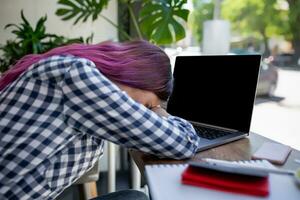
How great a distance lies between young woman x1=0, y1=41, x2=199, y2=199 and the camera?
2.12 feet

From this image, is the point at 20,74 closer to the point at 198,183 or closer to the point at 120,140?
the point at 120,140

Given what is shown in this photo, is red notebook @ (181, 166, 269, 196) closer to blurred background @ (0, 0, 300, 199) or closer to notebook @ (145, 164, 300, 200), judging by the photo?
notebook @ (145, 164, 300, 200)

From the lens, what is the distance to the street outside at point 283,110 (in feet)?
5.08

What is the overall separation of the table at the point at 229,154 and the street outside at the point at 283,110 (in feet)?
2.09

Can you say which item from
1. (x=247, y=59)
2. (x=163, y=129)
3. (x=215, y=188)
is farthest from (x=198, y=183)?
(x=247, y=59)

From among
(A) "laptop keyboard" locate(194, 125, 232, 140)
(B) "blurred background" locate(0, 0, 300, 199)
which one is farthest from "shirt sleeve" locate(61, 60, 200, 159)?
(B) "blurred background" locate(0, 0, 300, 199)

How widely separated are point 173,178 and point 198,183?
6 centimetres

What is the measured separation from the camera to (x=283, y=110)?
162 cm

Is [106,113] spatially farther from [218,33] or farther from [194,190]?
[218,33]

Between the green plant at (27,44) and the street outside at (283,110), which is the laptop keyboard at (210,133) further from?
the green plant at (27,44)

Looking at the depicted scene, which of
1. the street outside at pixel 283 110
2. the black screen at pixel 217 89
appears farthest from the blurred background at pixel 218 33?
the black screen at pixel 217 89

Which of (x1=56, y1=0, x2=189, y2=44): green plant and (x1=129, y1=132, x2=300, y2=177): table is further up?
(x1=56, y1=0, x2=189, y2=44): green plant

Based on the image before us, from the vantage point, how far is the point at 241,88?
1045 millimetres

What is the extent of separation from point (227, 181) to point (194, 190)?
0.07 m
